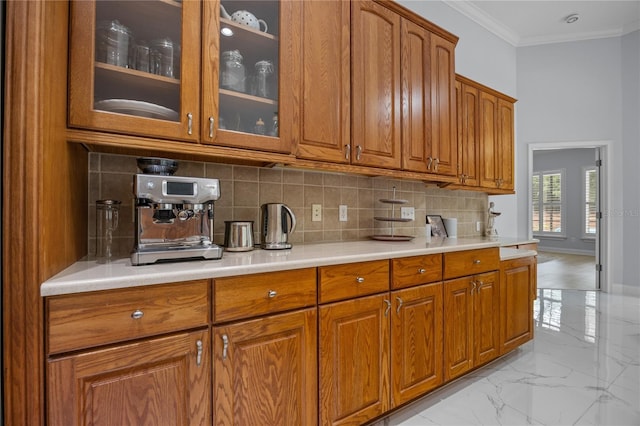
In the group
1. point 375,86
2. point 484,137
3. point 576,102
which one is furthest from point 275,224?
point 576,102

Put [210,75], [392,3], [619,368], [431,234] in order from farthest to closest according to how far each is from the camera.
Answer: [431,234] < [619,368] < [392,3] < [210,75]

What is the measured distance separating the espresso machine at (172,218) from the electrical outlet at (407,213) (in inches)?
68.4

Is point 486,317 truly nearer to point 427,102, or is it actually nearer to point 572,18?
point 427,102

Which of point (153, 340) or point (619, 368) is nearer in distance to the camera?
point (153, 340)

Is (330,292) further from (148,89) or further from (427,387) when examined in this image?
(148,89)

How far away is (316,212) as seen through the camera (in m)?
2.22

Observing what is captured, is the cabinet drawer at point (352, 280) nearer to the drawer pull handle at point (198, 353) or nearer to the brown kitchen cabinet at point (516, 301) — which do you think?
the drawer pull handle at point (198, 353)

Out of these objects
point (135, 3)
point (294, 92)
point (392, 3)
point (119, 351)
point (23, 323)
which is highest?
point (392, 3)

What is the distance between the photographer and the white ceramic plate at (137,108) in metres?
1.25

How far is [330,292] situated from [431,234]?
179 cm

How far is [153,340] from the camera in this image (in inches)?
42.9

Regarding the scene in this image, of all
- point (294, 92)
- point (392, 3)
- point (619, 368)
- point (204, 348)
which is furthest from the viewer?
→ point (619, 368)

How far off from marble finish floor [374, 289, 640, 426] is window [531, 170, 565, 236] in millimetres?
6385

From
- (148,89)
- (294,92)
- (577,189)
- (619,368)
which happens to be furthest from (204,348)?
(577,189)
